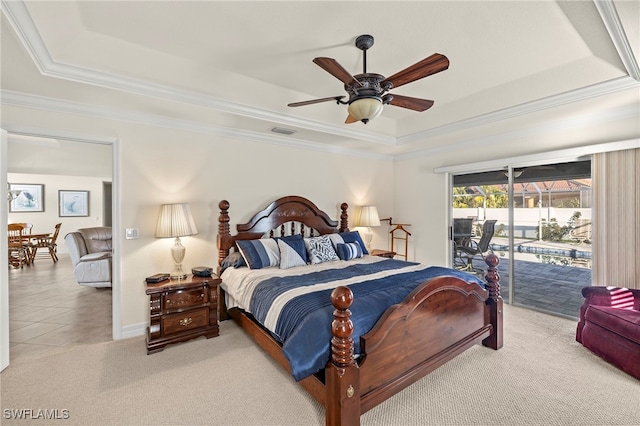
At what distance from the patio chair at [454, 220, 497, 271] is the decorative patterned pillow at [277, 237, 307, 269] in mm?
2812

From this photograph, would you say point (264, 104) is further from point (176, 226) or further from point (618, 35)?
point (618, 35)

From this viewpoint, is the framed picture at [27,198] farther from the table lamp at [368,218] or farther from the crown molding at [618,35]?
the crown molding at [618,35]

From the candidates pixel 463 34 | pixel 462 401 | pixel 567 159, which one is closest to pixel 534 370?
pixel 462 401

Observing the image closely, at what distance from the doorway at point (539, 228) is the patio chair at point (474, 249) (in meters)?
0.02

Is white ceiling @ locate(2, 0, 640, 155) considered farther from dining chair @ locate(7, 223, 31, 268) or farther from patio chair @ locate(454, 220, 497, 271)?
dining chair @ locate(7, 223, 31, 268)

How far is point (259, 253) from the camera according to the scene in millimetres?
3455

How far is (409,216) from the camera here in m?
5.46

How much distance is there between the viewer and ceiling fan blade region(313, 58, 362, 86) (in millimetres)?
1975

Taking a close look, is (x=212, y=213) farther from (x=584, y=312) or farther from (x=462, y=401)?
(x=584, y=312)

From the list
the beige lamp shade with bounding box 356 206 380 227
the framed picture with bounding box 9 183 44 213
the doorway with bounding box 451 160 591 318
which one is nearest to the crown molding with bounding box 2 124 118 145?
the beige lamp shade with bounding box 356 206 380 227

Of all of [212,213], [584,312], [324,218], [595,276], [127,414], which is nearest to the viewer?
[127,414]

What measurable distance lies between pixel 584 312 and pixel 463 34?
2.91 metres

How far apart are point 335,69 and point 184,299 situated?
2624 mm

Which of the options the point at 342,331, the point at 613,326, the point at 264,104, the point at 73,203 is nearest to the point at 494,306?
the point at 613,326
